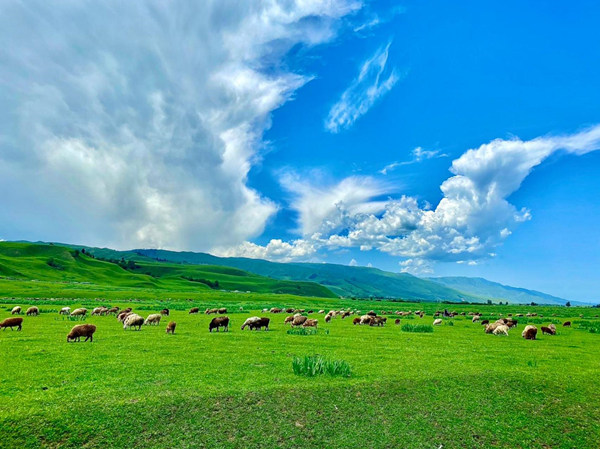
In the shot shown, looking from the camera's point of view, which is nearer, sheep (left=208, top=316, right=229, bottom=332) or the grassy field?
the grassy field

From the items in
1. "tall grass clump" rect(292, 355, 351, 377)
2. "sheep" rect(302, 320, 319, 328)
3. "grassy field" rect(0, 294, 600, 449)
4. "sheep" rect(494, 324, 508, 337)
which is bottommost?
"grassy field" rect(0, 294, 600, 449)

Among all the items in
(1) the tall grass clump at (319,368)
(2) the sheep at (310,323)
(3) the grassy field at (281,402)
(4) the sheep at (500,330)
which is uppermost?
(4) the sheep at (500,330)

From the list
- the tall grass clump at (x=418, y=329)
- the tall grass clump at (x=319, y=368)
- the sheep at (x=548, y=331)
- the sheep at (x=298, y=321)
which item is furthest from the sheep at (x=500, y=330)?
the tall grass clump at (x=319, y=368)

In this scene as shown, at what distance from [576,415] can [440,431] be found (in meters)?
6.37

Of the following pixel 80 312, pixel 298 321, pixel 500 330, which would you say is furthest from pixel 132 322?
pixel 500 330

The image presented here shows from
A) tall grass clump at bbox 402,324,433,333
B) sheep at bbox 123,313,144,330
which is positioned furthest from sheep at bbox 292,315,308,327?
sheep at bbox 123,313,144,330

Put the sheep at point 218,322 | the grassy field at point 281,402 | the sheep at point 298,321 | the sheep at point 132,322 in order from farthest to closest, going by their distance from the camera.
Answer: the sheep at point 298,321 < the sheep at point 218,322 < the sheep at point 132,322 < the grassy field at point 281,402

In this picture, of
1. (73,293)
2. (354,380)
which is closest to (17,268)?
(73,293)

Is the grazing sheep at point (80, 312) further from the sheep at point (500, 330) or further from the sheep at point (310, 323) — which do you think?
the sheep at point (500, 330)

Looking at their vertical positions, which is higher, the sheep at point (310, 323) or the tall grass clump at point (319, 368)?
the sheep at point (310, 323)

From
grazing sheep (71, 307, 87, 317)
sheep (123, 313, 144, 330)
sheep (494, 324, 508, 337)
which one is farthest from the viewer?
grazing sheep (71, 307, 87, 317)

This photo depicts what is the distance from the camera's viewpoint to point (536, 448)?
11359mm

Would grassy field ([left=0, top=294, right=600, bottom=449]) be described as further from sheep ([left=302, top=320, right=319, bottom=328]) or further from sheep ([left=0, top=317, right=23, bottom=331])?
sheep ([left=302, top=320, right=319, bottom=328])

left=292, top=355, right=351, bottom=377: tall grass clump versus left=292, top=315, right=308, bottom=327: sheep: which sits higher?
left=292, top=315, right=308, bottom=327: sheep
